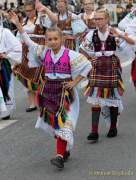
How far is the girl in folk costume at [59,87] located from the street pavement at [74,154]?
9.4 inches

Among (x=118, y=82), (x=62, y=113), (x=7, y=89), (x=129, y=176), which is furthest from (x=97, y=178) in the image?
(x=7, y=89)

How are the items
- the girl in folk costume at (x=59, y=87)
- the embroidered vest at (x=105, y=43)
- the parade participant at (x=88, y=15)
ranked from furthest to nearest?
the parade participant at (x=88, y=15) < the embroidered vest at (x=105, y=43) < the girl in folk costume at (x=59, y=87)

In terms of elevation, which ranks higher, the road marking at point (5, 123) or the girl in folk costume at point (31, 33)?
the girl in folk costume at point (31, 33)

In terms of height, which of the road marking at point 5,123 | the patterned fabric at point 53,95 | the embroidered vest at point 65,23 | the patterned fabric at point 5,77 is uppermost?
the embroidered vest at point 65,23

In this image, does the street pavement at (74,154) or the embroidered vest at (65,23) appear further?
the embroidered vest at (65,23)

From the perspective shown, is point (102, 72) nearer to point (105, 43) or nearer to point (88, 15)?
point (105, 43)

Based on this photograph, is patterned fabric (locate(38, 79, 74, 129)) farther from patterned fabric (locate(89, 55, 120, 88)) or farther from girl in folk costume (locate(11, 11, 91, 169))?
patterned fabric (locate(89, 55, 120, 88))

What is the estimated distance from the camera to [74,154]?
6.15 meters

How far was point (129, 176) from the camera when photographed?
208 inches

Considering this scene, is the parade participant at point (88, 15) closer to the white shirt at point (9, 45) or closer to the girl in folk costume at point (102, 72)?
the white shirt at point (9, 45)

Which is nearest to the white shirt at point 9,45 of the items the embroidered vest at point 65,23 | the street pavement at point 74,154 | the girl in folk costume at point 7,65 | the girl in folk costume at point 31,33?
the girl in folk costume at point 7,65

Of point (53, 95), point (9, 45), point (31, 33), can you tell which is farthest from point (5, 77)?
point (53, 95)

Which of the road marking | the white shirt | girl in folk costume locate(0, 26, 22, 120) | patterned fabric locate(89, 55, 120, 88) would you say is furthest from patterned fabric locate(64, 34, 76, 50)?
patterned fabric locate(89, 55, 120, 88)

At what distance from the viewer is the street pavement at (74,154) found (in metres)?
5.41
